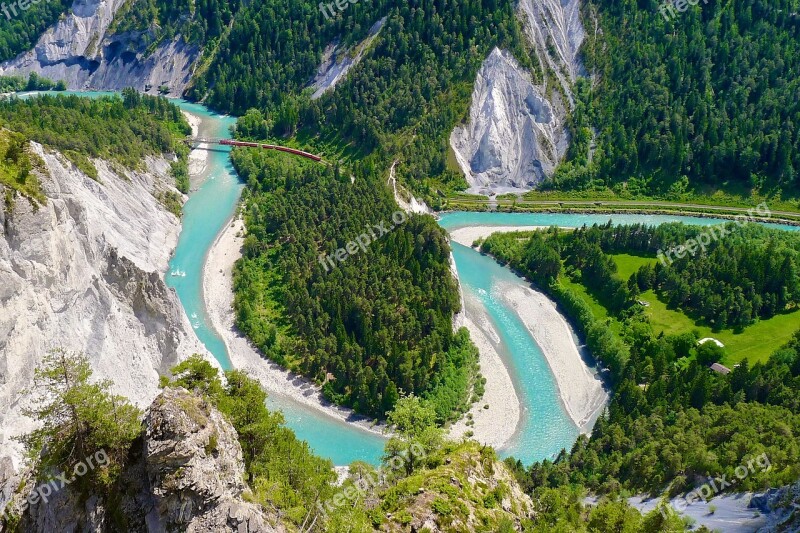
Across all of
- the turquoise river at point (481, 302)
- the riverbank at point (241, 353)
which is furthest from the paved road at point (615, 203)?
the riverbank at point (241, 353)

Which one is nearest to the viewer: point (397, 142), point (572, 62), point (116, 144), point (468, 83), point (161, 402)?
point (161, 402)

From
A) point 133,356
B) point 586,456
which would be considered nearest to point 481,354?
point 586,456

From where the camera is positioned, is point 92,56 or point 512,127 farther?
point 92,56

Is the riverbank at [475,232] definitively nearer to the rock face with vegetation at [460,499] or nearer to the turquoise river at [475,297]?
the turquoise river at [475,297]

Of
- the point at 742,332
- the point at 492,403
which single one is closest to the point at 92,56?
the point at 492,403

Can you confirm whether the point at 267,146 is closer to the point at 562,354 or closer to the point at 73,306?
the point at 562,354

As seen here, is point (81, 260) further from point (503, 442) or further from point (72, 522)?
point (503, 442)
